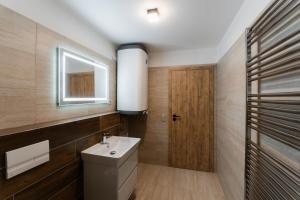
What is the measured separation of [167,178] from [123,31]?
2444mm

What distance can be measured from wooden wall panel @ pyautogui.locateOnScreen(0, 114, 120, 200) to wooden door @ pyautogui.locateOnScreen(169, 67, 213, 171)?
160cm

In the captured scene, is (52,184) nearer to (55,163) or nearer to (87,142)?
(55,163)

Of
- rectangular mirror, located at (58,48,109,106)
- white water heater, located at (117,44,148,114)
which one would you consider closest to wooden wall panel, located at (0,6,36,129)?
rectangular mirror, located at (58,48,109,106)

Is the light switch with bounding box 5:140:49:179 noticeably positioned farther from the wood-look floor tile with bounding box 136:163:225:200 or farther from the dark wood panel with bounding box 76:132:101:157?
the wood-look floor tile with bounding box 136:163:225:200

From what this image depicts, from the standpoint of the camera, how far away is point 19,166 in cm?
108

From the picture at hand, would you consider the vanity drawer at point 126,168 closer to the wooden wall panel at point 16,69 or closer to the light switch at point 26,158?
the light switch at point 26,158

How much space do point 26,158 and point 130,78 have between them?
5.96 feet

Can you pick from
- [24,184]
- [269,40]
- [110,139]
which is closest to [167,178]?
[110,139]

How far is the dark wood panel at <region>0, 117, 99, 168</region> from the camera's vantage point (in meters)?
1.01

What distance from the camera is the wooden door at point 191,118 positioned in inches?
114

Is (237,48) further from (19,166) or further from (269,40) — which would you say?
(19,166)

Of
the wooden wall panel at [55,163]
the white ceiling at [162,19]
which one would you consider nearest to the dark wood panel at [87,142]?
the wooden wall panel at [55,163]

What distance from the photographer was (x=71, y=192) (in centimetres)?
161

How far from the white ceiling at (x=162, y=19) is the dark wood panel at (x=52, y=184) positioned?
1.66m
